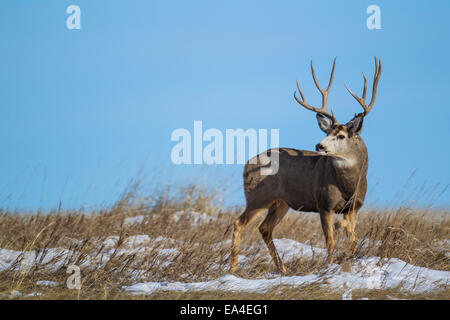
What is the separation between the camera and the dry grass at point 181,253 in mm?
5477

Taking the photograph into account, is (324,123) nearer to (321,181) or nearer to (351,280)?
(321,181)

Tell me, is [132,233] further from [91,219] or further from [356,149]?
[356,149]

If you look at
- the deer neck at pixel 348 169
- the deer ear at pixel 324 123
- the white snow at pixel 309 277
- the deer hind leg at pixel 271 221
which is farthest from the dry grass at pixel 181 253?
the deer ear at pixel 324 123

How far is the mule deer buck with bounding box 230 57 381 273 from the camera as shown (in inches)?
293

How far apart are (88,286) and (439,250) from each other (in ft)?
16.9

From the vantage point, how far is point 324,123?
7.89m

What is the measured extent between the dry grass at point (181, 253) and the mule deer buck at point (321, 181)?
0.33 meters

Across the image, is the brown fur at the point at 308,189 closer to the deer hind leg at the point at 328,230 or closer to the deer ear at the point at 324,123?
the deer hind leg at the point at 328,230

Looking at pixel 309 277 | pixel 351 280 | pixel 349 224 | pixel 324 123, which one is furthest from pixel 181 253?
pixel 324 123

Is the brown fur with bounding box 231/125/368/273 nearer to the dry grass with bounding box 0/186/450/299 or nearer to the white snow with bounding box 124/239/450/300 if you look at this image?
the dry grass with bounding box 0/186/450/299

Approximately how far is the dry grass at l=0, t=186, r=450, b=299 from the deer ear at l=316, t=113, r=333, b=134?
157 cm

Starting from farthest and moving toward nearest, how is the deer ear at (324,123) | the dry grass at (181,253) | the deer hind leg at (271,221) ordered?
the deer hind leg at (271,221)
the deer ear at (324,123)
the dry grass at (181,253)

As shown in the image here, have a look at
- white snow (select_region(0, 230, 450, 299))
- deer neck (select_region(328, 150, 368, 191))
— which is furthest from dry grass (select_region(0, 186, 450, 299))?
deer neck (select_region(328, 150, 368, 191))
